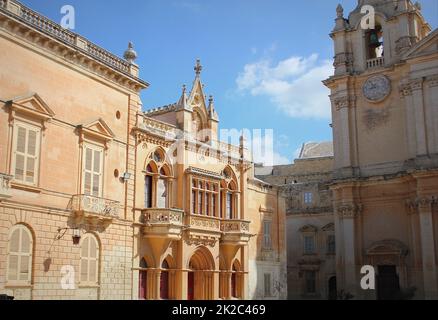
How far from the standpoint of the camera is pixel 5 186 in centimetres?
1892

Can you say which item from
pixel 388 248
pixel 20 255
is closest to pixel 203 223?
pixel 20 255

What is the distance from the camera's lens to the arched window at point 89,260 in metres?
23.0

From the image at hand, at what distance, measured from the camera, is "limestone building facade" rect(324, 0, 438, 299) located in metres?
33.9

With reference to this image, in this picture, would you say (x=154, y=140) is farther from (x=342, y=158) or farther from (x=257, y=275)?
(x=342, y=158)

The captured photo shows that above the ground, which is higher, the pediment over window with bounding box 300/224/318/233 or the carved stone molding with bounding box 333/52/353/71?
the carved stone molding with bounding box 333/52/353/71

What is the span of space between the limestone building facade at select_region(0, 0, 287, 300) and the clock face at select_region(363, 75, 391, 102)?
32.6 ft

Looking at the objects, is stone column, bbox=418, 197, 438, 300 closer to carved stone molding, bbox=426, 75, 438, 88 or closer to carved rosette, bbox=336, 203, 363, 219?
carved rosette, bbox=336, 203, 363, 219

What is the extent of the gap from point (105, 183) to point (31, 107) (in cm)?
507

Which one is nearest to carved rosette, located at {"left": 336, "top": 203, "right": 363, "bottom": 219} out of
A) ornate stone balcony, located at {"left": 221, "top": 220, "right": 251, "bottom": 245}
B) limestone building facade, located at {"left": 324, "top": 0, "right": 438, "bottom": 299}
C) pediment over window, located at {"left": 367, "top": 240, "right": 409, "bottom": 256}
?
limestone building facade, located at {"left": 324, "top": 0, "right": 438, "bottom": 299}

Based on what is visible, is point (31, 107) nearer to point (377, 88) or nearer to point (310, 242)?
point (377, 88)

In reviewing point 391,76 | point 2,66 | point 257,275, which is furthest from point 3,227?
point 391,76

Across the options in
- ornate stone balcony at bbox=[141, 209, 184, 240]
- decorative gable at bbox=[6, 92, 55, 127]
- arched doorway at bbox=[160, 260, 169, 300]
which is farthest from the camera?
arched doorway at bbox=[160, 260, 169, 300]

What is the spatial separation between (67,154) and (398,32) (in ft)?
81.6

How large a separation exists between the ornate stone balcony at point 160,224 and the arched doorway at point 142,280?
145 cm
